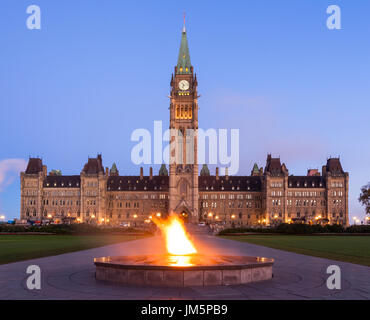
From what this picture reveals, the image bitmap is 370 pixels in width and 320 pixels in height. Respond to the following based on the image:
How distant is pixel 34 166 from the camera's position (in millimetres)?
157375

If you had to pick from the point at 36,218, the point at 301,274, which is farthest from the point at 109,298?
the point at 36,218

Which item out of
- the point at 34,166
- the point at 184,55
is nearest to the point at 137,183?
the point at 34,166

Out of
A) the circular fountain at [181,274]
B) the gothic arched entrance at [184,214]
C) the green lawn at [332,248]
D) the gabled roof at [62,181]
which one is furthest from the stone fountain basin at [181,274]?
the gabled roof at [62,181]

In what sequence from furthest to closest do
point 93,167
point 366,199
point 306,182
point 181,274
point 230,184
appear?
1. point 230,184
2. point 93,167
3. point 306,182
4. point 366,199
5. point 181,274

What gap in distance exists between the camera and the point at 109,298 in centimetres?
1230

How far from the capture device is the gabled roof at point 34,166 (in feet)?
515

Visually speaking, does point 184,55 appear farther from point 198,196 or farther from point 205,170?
point 205,170

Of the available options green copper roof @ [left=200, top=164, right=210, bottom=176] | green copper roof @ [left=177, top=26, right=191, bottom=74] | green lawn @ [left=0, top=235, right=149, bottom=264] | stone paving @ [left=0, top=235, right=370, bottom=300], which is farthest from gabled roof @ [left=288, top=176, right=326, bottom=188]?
stone paving @ [left=0, top=235, right=370, bottom=300]

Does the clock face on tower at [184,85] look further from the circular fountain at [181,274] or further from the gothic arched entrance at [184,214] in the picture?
the circular fountain at [181,274]

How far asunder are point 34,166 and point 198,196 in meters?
58.1

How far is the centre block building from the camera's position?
150500 millimetres

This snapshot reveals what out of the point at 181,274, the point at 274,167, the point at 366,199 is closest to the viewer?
the point at 181,274
